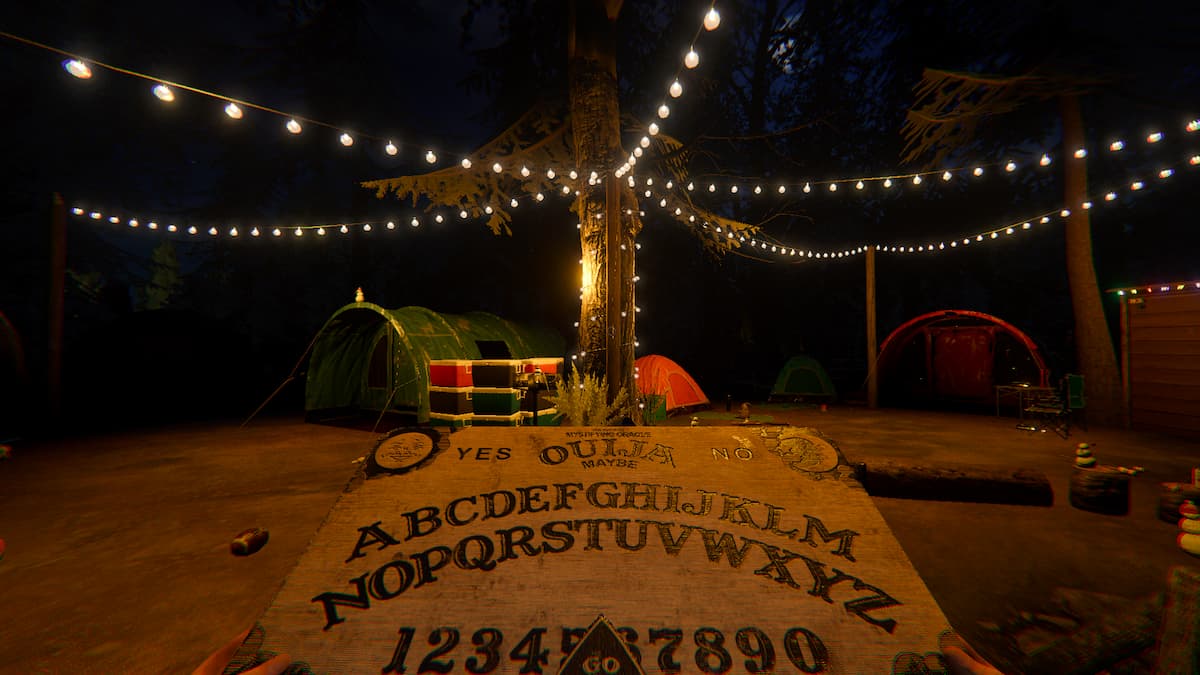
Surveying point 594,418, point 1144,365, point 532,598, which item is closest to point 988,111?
point 1144,365

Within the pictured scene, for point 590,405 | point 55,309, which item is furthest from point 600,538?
point 55,309

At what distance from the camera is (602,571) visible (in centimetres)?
202

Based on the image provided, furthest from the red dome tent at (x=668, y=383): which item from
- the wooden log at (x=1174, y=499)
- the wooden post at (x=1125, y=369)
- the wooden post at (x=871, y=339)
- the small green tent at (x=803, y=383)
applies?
the wooden post at (x=1125, y=369)

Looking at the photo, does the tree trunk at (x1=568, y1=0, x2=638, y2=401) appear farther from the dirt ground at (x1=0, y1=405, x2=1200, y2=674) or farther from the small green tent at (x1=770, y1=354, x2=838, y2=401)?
the small green tent at (x1=770, y1=354, x2=838, y2=401)

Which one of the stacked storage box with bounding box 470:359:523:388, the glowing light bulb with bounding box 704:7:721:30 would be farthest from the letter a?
the stacked storage box with bounding box 470:359:523:388

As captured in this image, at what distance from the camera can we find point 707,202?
20.1 metres

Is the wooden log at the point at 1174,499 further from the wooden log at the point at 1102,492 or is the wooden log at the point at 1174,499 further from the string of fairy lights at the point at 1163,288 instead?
the string of fairy lights at the point at 1163,288

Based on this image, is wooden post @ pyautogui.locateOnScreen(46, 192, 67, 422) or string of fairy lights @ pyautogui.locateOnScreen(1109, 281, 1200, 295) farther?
wooden post @ pyautogui.locateOnScreen(46, 192, 67, 422)

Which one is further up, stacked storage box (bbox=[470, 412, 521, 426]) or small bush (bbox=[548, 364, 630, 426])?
small bush (bbox=[548, 364, 630, 426])

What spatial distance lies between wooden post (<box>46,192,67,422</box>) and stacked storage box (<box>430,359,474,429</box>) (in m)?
8.11

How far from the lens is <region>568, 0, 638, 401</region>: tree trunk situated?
6.38 m

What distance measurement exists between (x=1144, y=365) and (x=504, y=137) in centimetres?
1329

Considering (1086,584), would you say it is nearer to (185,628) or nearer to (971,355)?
(185,628)

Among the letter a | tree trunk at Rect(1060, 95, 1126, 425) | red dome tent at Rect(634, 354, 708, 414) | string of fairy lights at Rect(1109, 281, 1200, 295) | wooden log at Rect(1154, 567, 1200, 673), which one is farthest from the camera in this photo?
red dome tent at Rect(634, 354, 708, 414)
